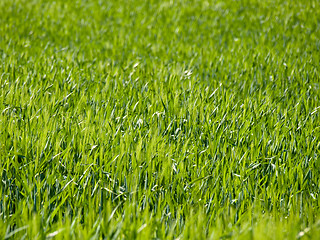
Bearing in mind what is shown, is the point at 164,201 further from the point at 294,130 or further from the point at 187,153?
the point at 294,130

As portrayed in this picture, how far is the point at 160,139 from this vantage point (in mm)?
2291

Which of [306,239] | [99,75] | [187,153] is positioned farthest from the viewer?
[99,75]

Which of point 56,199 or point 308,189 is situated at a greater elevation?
point 56,199

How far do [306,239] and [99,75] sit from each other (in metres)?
2.95

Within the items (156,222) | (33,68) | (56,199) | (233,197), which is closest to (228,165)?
(233,197)

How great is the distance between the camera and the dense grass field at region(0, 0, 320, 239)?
158 centimetres

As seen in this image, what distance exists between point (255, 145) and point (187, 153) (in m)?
0.43

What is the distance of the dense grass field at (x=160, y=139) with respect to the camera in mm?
1577

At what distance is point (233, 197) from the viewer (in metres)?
1.96

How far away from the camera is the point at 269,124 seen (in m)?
2.64

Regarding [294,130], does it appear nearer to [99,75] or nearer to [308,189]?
[308,189]

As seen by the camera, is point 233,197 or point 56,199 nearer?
point 56,199

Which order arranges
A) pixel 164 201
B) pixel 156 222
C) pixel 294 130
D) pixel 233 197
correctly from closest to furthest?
1. pixel 156 222
2. pixel 164 201
3. pixel 233 197
4. pixel 294 130

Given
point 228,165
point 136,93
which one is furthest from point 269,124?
point 136,93
